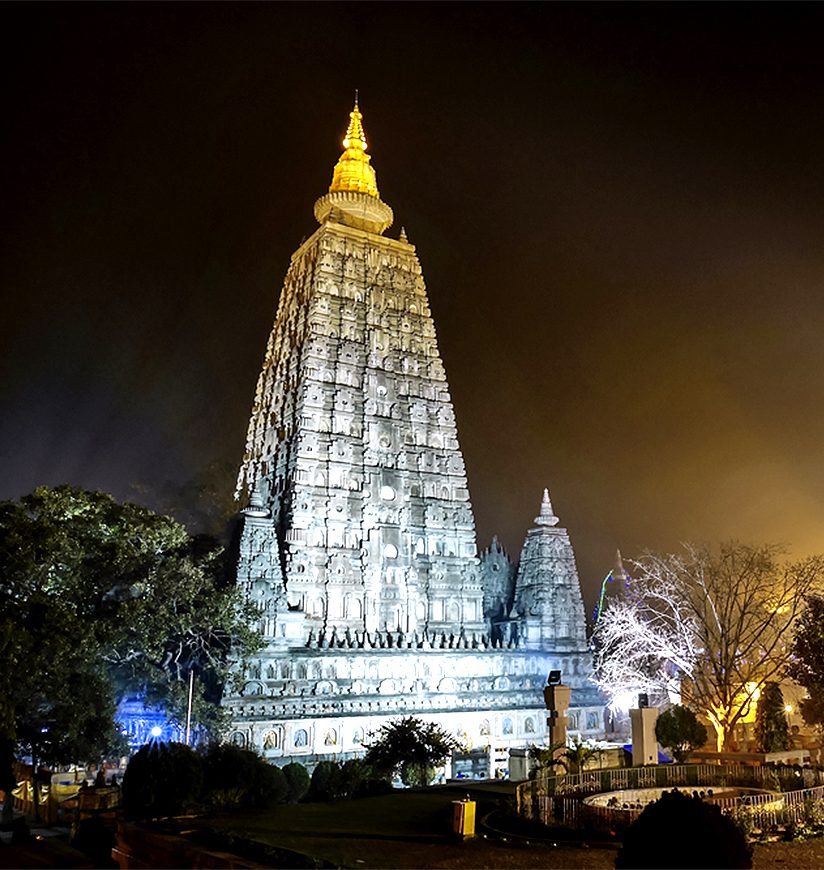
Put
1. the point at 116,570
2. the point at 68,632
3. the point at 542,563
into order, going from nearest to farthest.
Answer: the point at 68,632 < the point at 116,570 < the point at 542,563

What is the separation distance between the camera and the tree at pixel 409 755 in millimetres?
32781

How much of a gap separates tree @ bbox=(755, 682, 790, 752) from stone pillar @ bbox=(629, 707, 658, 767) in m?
4.08

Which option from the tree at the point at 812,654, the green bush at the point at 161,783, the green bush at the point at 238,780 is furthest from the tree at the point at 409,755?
the tree at the point at 812,654

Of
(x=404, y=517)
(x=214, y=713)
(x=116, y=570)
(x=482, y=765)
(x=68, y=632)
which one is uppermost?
(x=404, y=517)

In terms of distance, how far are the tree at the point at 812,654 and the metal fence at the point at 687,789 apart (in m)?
12.0

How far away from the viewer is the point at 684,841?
34.8 ft

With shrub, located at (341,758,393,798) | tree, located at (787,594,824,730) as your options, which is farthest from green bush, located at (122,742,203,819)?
tree, located at (787,594,824,730)

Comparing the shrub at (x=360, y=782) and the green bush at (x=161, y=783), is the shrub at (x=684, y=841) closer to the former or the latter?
the green bush at (x=161, y=783)

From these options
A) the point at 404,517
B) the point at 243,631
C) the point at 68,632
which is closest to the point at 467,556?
the point at 404,517

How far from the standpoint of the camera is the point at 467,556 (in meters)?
54.9

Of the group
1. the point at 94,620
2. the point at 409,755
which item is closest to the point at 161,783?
the point at 409,755

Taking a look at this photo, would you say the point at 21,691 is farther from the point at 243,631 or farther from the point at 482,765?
the point at 482,765

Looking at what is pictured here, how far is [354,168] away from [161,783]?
51665 mm

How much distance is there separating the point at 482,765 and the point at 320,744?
8550mm
